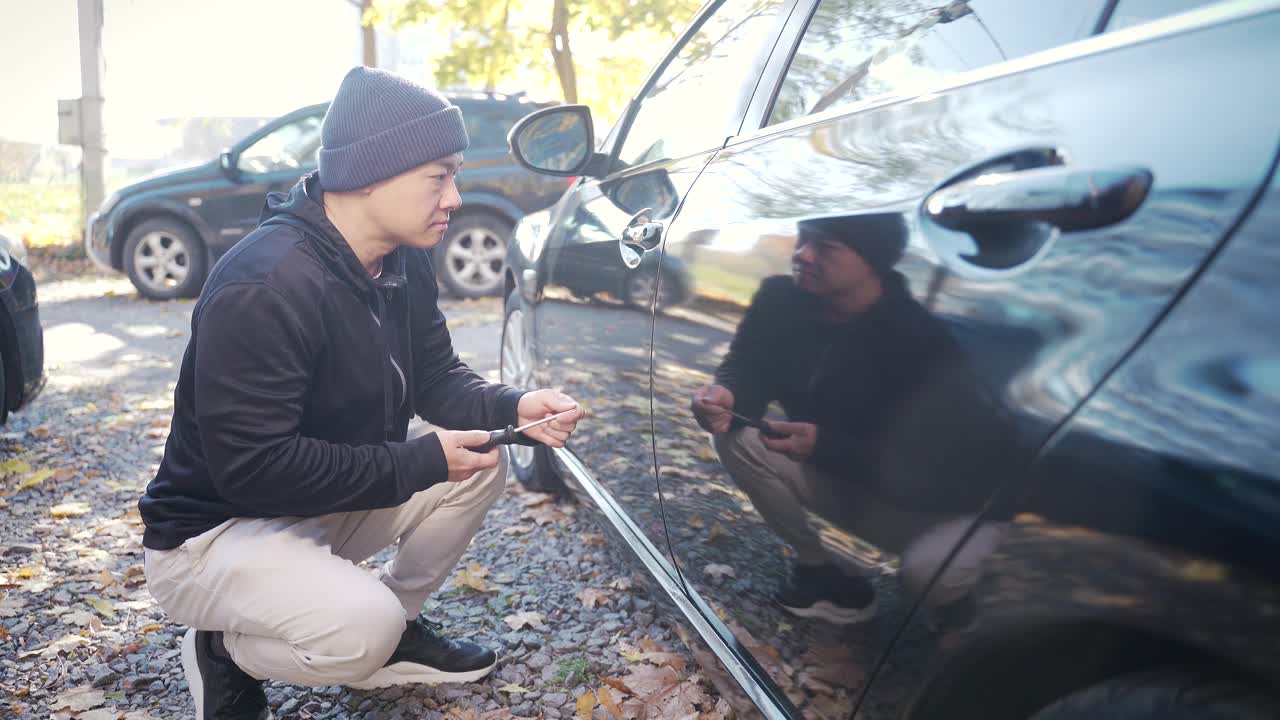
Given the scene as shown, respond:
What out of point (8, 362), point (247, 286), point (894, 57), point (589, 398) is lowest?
point (8, 362)

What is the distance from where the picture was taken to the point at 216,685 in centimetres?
231

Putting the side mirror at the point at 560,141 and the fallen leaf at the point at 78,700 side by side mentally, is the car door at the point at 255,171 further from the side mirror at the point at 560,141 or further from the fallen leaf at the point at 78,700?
the fallen leaf at the point at 78,700

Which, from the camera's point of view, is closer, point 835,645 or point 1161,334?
point 1161,334

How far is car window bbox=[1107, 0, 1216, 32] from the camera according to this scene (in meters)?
1.10

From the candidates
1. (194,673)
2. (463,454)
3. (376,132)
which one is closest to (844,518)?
(463,454)

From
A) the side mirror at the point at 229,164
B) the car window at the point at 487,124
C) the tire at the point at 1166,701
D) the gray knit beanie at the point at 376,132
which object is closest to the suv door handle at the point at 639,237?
the gray knit beanie at the point at 376,132

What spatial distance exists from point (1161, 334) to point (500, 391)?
1922 millimetres

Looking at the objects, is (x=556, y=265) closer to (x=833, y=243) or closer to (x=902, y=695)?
(x=833, y=243)

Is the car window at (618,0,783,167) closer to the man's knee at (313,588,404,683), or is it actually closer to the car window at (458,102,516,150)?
the man's knee at (313,588,404,683)

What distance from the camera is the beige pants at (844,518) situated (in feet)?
3.68

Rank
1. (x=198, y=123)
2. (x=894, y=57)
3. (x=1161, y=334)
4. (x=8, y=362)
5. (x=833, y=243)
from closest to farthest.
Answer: (x=1161, y=334) < (x=833, y=243) < (x=894, y=57) < (x=8, y=362) < (x=198, y=123)

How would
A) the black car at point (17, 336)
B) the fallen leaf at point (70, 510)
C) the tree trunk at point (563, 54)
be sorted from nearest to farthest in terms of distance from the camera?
1. the fallen leaf at point (70, 510)
2. the black car at point (17, 336)
3. the tree trunk at point (563, 54)

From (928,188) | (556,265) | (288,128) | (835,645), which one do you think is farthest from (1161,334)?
(288,128)

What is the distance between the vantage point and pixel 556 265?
3176 mm
